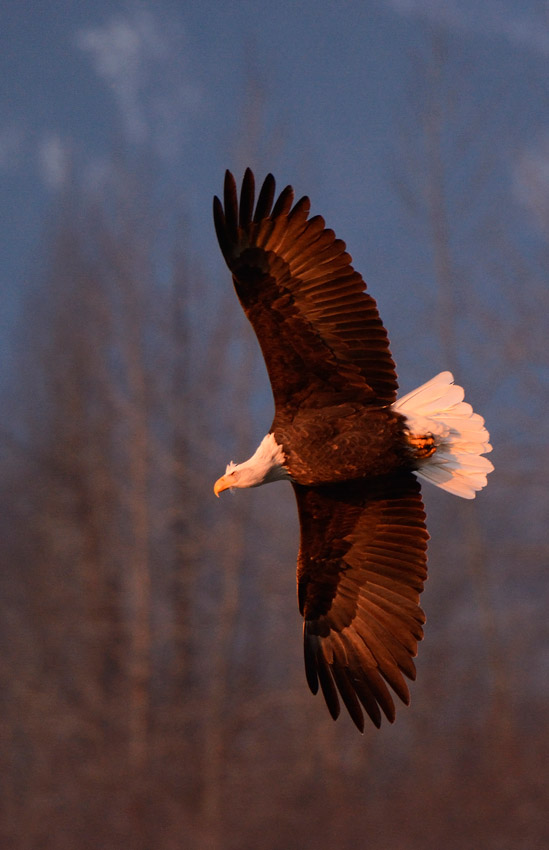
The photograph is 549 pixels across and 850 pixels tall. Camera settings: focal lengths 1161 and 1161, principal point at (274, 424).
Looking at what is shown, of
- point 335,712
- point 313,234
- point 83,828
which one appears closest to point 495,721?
point 83,828

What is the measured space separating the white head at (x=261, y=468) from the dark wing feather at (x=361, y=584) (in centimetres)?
41

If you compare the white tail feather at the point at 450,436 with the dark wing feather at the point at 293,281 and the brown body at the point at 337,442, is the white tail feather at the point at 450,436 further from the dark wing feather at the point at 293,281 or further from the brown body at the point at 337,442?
the dark wing feather at the point at 293,281

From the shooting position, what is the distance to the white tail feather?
6.00 meters

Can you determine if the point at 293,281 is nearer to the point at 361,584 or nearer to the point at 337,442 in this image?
the point at 337,442

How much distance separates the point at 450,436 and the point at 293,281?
1201 mm

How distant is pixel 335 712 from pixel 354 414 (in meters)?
1.57

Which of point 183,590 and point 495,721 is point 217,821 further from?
point 495,721

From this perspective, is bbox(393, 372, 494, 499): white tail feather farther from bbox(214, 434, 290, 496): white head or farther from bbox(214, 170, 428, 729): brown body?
bbox(214, 434, 290, 496): white head

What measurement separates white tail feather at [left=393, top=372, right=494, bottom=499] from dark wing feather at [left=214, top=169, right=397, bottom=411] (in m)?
0.45

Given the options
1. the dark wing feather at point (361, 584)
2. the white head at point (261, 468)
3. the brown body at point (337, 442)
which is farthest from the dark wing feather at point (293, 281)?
the dark wing feather at point (361, 584)

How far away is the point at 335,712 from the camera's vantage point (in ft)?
19.7

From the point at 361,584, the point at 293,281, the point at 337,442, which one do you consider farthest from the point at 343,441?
the point at 361,584

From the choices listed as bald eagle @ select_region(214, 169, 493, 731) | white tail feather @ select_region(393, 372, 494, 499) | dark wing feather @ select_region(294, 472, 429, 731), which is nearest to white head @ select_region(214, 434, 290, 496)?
bald eagle @ select_region(214, 169, 493, 731)

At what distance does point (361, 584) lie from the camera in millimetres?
6266
